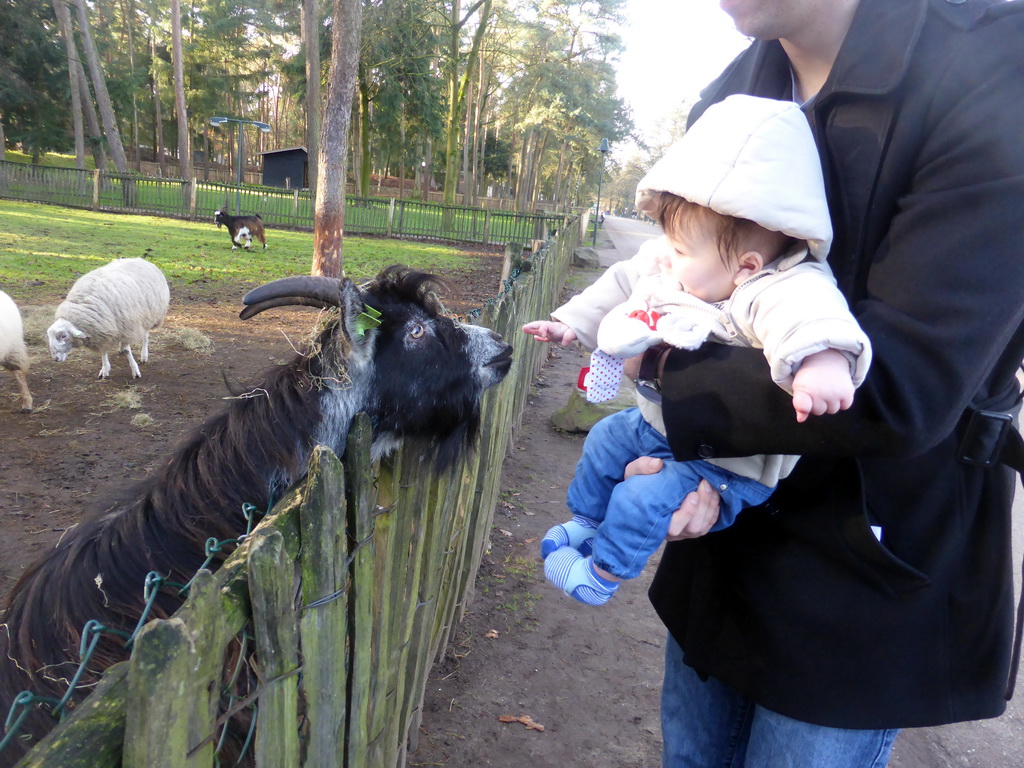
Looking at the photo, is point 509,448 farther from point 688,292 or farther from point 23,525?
point 688,292

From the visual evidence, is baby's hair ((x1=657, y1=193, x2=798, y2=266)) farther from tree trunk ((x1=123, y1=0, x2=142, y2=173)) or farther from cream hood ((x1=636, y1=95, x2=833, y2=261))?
tree trunk ((x1=123, y1=0, x2=142, y2=173))

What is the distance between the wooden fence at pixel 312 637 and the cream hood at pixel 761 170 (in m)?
1.01

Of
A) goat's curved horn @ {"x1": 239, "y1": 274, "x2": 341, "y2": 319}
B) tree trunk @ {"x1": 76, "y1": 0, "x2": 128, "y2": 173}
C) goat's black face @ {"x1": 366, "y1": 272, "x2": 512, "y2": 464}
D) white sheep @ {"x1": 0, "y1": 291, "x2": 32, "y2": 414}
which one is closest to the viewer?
goat's curved horn @ {"x1": 239, "y1": 274, "x2": 341, "y2": 319}

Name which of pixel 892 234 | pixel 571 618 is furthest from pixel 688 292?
pixel 571 618

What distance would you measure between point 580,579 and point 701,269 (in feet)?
2.94

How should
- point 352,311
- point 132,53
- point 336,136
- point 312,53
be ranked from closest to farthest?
point 352,311
point 336,136
point 312,53
point 132,53

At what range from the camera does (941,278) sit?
115cm

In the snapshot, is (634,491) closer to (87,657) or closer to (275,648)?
(275,648)

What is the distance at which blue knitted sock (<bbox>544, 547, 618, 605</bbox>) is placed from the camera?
189 centimetres

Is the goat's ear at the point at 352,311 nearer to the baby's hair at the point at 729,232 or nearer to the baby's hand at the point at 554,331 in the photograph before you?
the baby's hand at the point at 554,331

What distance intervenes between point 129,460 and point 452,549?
13.0 ft

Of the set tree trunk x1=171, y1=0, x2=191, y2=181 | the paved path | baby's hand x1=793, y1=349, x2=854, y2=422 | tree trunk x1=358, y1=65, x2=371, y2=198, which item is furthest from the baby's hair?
tree trunk x1=358, y1=65, x2=371, y2=198

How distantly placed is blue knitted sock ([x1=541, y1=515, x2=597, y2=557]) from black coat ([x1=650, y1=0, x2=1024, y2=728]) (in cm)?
45

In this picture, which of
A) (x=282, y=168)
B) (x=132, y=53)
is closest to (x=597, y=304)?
(x=282, y=168)
